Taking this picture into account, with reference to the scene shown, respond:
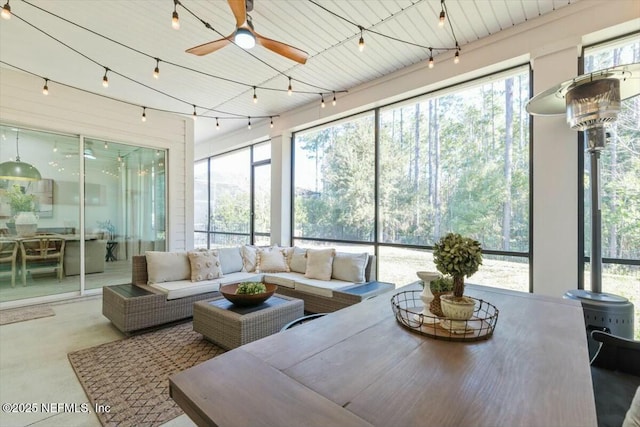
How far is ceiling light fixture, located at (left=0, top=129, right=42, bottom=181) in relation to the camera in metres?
4.16

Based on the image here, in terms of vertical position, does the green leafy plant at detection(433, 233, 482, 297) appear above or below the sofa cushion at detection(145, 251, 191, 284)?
above

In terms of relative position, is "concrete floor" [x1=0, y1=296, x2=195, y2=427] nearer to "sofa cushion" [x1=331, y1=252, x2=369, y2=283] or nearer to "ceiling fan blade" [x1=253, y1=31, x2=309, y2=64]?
"sofa cushion" [x1=331, y1=252, x2=369, y2=283]

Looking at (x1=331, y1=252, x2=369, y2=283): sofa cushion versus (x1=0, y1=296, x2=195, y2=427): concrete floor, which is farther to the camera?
(x1=331, y1=252, x2=369, y2=283): sofa cushion

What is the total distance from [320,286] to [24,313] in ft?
12.9

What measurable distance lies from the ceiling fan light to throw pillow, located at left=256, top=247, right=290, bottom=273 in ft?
9.89

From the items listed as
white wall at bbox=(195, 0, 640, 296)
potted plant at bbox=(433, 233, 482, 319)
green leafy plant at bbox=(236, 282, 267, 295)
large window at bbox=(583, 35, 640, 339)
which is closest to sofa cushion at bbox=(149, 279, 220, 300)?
green leafy plant at bbox=(236, 282, 267, 295)

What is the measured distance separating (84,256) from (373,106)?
5.23 m

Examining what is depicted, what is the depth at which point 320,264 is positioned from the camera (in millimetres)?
4098

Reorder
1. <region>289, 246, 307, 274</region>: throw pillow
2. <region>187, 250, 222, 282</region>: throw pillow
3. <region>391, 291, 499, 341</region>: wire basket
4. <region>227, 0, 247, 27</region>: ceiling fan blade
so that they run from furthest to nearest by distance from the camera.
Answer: <region>289, 246, 307, 274</region>: throw pillow
<region>187, 250, 222, 282</region>: throw pillow
<region>227, 0, 247, 27</region>: ceiling fan blade
<region>391, 291, 499, 341</region>: wire basket

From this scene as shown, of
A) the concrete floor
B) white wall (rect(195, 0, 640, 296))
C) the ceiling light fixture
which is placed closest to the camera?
the concrete floor

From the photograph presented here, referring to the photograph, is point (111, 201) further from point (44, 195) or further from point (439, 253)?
point (439, 253)

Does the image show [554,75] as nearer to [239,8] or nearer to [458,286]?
[458,286]

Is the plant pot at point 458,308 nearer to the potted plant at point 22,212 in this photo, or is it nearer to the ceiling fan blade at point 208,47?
the ceiling fan blade at point 208,47

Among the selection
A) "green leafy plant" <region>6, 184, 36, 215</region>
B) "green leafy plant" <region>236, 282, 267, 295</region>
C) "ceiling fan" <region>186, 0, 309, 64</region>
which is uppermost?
"ceiling fan" <region>186, 0, 309, 64</region>
